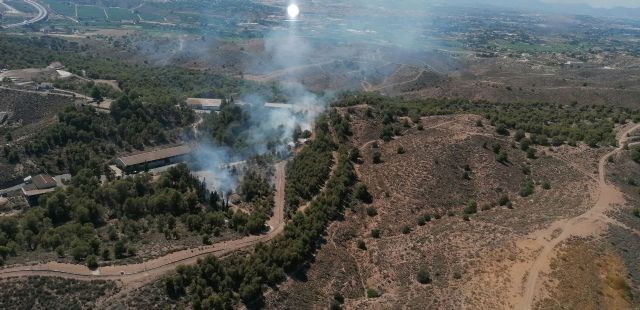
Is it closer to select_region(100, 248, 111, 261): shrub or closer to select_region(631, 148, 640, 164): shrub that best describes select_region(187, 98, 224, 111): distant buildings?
select_region(100, 248, 111, 261): shrub

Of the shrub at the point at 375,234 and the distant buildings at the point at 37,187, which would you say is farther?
the distant buildings at the point at 37,187

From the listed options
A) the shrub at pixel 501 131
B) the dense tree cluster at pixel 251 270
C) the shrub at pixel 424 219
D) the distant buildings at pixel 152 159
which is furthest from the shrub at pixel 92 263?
the shrub at pixel 501 131

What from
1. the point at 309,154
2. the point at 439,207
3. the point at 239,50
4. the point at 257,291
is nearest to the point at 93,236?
the point at 257,291

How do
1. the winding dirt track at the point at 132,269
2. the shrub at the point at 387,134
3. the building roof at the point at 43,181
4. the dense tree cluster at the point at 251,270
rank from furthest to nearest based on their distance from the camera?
the shrub at the point at 387,134, the building roof at the point at 43,181, the dense tree cluster at the point at 251,270, the winding dirt track at the point at 132,269

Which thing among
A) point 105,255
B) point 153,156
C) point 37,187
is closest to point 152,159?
point 153,156

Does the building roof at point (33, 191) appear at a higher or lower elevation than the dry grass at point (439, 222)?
lower

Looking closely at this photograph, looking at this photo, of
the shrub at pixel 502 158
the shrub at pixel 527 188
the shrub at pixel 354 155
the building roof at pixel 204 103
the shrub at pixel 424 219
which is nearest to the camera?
the shrub at pixel 424 219

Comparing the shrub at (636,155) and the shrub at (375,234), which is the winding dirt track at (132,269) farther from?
the shrub at (636,155)
